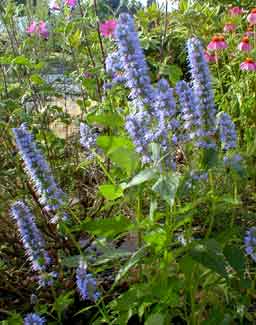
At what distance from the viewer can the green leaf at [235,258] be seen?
158 centimetres

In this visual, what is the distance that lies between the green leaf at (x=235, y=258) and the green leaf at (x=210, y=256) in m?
0.09

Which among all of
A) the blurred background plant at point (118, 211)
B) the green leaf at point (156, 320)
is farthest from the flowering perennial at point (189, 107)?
the green leaf at point (156, 320)

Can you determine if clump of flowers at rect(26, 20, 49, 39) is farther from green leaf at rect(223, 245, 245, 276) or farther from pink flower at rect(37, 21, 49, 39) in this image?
green leaf at rect(223, 245, 245, 276)

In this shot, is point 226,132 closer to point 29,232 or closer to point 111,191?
point 111,191

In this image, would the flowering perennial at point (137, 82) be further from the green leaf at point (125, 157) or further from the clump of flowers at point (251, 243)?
the clump of flowers at point (251, 243)

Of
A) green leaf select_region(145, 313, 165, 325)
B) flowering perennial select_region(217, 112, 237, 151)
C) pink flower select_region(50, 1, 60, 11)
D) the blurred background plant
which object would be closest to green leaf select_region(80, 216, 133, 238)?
the blurred background plant

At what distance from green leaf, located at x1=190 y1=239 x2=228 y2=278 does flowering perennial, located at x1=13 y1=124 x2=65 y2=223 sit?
409mm

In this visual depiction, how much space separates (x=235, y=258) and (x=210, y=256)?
13 centimetres

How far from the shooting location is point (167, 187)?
4.53 feet

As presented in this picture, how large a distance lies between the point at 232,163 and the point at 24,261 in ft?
4.17

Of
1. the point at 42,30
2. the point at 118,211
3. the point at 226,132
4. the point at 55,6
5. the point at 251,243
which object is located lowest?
the point at 118,211

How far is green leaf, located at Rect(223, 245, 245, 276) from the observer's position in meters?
1.58

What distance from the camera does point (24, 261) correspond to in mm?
2498

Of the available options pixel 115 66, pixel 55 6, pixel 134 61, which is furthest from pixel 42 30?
pixel 134 61
